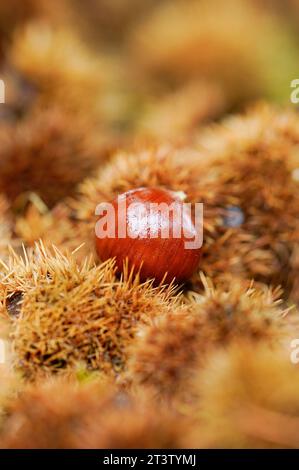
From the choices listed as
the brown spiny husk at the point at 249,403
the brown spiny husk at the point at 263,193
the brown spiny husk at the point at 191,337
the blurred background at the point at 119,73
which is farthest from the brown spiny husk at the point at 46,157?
the brown spiny husk at the point at 249,403

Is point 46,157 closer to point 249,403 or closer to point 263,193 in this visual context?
point 263,193

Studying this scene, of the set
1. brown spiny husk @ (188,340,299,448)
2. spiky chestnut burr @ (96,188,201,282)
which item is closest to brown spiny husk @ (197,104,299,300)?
spiky chestnut burr @ (96,188,201,282)

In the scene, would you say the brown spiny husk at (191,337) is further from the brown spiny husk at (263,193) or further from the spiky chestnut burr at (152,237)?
the brown spiny husk at (263,193)

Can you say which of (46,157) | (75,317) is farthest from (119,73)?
(75,317)

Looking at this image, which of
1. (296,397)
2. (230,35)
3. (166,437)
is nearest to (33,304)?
(166,437)

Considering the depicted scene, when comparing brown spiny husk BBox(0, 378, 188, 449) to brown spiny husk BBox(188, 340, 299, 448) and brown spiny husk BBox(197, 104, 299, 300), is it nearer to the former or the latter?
brown spiny husk BBox(188, 340, 299, 448)
